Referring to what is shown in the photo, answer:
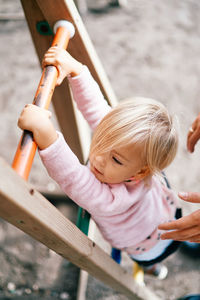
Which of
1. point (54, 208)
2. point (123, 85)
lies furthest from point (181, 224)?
point (123, 85)

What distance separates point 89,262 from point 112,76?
1.54m

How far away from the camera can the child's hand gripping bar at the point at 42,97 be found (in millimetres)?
450

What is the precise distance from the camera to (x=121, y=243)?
32.5 inches

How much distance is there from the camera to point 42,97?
0.56 metres

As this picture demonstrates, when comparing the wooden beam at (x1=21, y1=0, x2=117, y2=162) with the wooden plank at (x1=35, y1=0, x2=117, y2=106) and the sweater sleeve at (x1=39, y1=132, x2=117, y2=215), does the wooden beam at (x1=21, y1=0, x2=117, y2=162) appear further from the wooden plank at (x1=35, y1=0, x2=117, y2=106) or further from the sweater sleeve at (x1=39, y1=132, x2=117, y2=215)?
the sweater sleeve at (x1=39, y1=132, x2=117, y2=215)

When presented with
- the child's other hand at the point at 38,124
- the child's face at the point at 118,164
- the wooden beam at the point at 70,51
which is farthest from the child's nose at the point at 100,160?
the wooden beam at the point at 70,51

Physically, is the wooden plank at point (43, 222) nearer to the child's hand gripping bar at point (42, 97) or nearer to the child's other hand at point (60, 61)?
the child's hand gripping bar at point (42, 97)

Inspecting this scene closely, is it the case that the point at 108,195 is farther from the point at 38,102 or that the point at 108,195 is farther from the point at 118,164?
the point at 38,102

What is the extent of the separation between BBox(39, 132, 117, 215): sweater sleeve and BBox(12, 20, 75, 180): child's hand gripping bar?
59mm

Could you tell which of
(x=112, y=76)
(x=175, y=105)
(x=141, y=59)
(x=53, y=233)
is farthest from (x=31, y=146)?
(x=141, y=59)

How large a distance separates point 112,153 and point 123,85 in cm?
135

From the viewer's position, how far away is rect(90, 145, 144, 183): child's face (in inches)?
24.5

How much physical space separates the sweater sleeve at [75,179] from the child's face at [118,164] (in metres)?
0.02

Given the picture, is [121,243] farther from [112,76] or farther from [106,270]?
[112,76]
